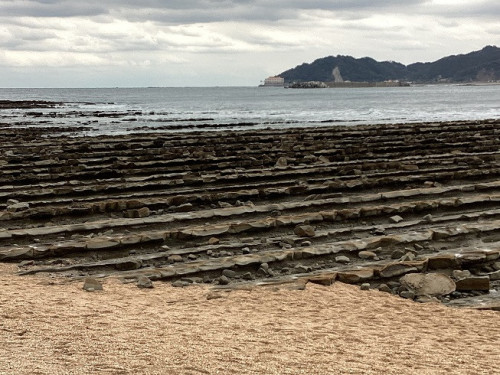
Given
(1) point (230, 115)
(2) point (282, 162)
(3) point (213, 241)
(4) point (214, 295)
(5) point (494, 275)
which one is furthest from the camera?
(1) point (230, 115)

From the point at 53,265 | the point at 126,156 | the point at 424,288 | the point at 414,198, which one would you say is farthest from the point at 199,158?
the point at 424,288

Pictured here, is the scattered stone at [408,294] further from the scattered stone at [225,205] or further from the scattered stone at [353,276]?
the scattered stone at [225,205]

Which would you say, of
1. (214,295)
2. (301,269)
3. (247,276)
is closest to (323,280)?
(301,269)

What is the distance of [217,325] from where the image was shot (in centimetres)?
723

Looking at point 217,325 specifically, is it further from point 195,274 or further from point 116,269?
point 116,269

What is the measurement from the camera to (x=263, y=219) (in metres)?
12.5

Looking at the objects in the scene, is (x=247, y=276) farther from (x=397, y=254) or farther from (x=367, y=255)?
(x=397, y=254)

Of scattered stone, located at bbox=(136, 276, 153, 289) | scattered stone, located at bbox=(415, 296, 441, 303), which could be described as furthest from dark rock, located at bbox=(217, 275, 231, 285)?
scattered stone, located at bbox=(415, 296, 441, 303)

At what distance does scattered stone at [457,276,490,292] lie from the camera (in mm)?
9281

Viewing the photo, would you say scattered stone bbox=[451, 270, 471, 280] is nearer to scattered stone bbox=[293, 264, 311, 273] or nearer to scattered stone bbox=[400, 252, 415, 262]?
scattered stone bbox=[400, 252, 415, 262]

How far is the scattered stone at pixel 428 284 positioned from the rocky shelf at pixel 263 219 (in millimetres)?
20

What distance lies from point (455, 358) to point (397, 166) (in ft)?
43.0

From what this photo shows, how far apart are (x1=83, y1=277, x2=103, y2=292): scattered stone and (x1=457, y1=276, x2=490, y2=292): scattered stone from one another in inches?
217

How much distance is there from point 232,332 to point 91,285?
297 centimetres
